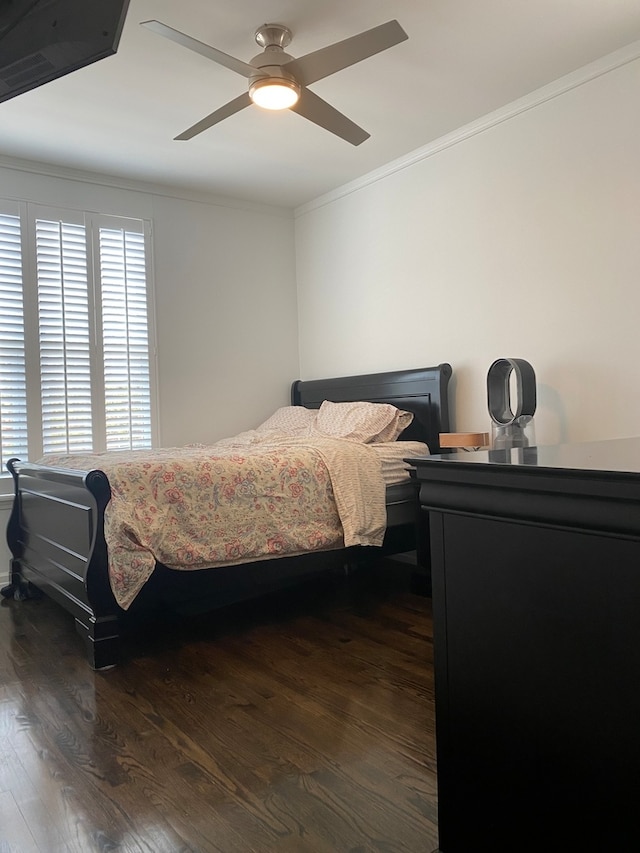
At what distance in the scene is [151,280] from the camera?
464cm

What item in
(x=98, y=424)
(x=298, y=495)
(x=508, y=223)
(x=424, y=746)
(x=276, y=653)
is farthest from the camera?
(x=98, y=424)

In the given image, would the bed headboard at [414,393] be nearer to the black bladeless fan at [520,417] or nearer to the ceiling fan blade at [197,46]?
the black bladeless fan at [520,417]

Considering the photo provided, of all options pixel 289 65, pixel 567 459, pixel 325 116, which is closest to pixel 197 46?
pixel 289 65

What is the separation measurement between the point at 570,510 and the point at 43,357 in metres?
3.88

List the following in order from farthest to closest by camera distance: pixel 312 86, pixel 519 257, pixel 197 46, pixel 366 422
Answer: pixel 366 422 < pixel 519 257 < pixel 312 86 < pixel 197 46

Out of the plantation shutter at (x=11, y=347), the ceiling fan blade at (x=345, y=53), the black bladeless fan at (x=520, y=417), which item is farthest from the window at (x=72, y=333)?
the black bladeless fan at (x=520, y=417)

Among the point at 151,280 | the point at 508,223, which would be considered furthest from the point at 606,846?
the point at 151,280

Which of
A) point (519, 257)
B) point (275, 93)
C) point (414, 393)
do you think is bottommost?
point (414, 393)

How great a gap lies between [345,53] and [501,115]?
58.5 inches

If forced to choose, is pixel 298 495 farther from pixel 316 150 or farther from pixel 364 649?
pixel 316 150

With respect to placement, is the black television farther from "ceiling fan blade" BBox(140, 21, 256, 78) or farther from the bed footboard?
the bed footboard

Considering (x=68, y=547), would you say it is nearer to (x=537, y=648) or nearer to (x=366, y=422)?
(x=366, y=422)

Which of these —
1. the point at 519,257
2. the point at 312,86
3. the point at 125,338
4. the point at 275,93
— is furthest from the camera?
the point at 125,338

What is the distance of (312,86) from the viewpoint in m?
3.24
